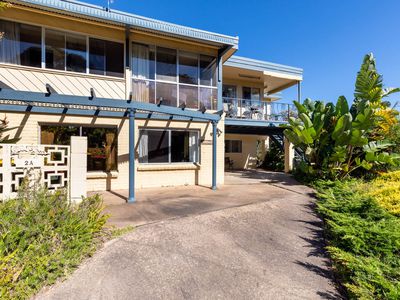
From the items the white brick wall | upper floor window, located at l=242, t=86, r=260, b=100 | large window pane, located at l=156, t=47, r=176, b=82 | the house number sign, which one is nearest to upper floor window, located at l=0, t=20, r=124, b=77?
large window pane, located at l=156, t=47, r=176, b=82

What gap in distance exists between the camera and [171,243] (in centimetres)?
436

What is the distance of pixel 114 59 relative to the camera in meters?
9.03

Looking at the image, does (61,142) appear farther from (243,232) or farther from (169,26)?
(243,232)

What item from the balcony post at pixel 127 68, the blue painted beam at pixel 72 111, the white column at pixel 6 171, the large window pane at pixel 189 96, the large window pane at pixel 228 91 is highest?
the large window pane at pixel 228 91

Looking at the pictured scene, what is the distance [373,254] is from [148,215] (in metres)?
4.80

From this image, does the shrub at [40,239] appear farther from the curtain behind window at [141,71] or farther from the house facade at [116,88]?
the curtain behind window at [141,71]

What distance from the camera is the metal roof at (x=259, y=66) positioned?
1401 centimetres

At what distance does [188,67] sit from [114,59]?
10.2ft

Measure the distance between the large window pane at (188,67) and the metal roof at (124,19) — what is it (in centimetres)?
87

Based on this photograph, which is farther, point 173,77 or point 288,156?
point 288,156

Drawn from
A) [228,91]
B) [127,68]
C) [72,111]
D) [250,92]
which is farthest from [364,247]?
[250,92]

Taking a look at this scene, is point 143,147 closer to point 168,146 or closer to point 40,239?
point 168,146

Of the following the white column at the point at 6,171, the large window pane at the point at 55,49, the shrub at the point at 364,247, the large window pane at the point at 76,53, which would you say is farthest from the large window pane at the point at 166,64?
the shrub at the point at 364,247

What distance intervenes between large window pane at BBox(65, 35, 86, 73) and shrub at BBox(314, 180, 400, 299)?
374 inches
